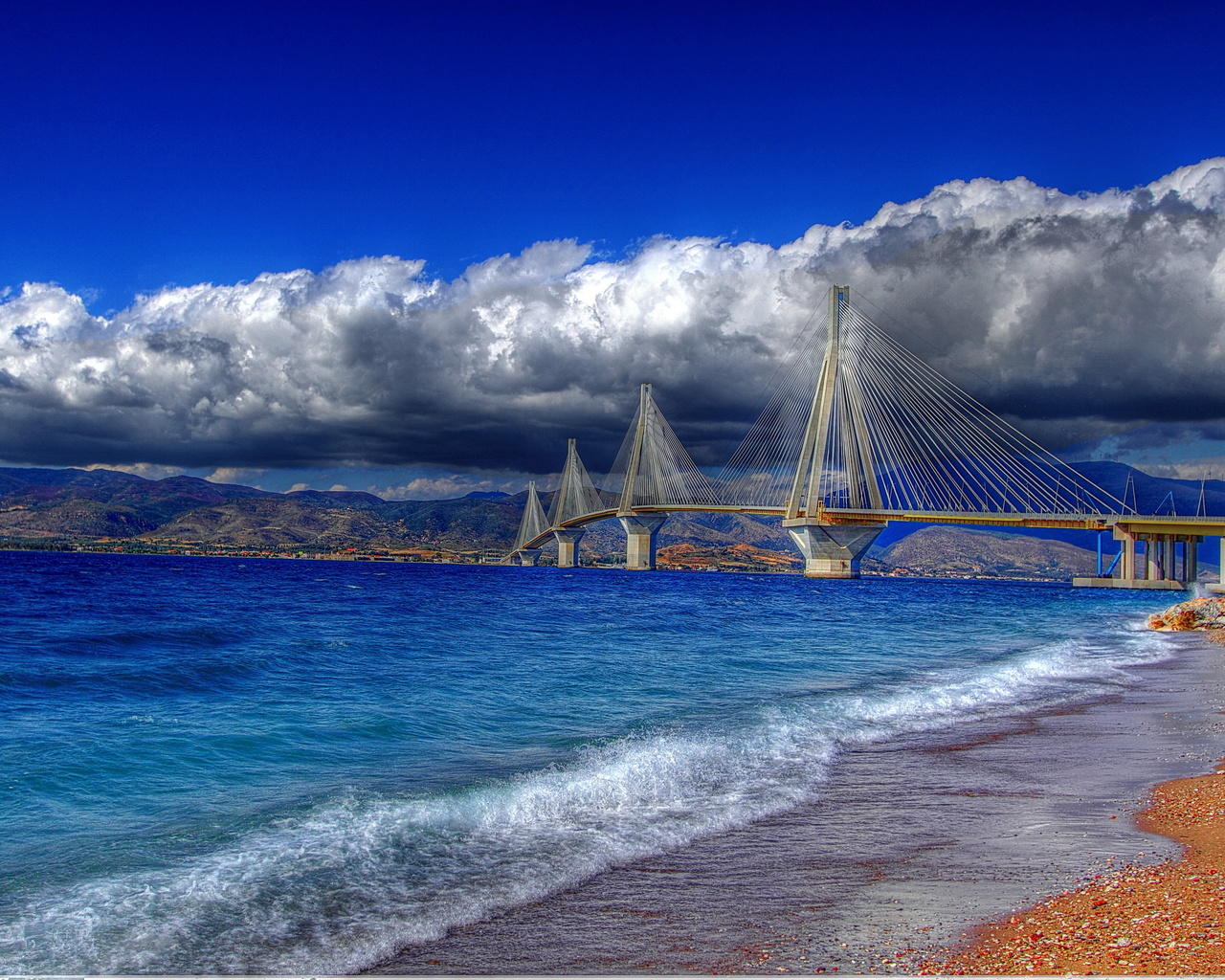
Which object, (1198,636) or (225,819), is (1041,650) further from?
(225,819)

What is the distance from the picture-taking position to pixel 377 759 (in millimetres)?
9805

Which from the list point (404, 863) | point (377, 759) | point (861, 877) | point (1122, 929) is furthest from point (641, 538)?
point (1122, 929)

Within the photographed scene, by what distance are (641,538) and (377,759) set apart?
323 feet

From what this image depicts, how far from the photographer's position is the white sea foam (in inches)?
198

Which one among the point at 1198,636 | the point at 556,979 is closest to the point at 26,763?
the point at 556,979

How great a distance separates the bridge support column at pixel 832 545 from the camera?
2884 inches

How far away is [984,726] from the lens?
12258 millimetres

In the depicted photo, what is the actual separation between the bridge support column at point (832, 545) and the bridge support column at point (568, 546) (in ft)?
164

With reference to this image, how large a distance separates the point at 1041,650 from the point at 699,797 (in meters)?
19.2

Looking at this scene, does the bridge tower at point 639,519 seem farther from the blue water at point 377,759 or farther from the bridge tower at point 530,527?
the blue water at point 377,759

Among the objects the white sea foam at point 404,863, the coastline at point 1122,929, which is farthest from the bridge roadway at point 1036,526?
the coastline at point 1122,929

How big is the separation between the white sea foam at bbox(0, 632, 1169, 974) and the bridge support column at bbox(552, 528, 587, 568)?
370ft

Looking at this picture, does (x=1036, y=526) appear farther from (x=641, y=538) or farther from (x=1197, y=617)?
(x=641, y=538)

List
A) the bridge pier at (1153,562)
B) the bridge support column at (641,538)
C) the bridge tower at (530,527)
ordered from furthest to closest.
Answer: the bridge tower at (530,527) < the bridge support column at (641,538) < the bridge pier at (1153,562)
